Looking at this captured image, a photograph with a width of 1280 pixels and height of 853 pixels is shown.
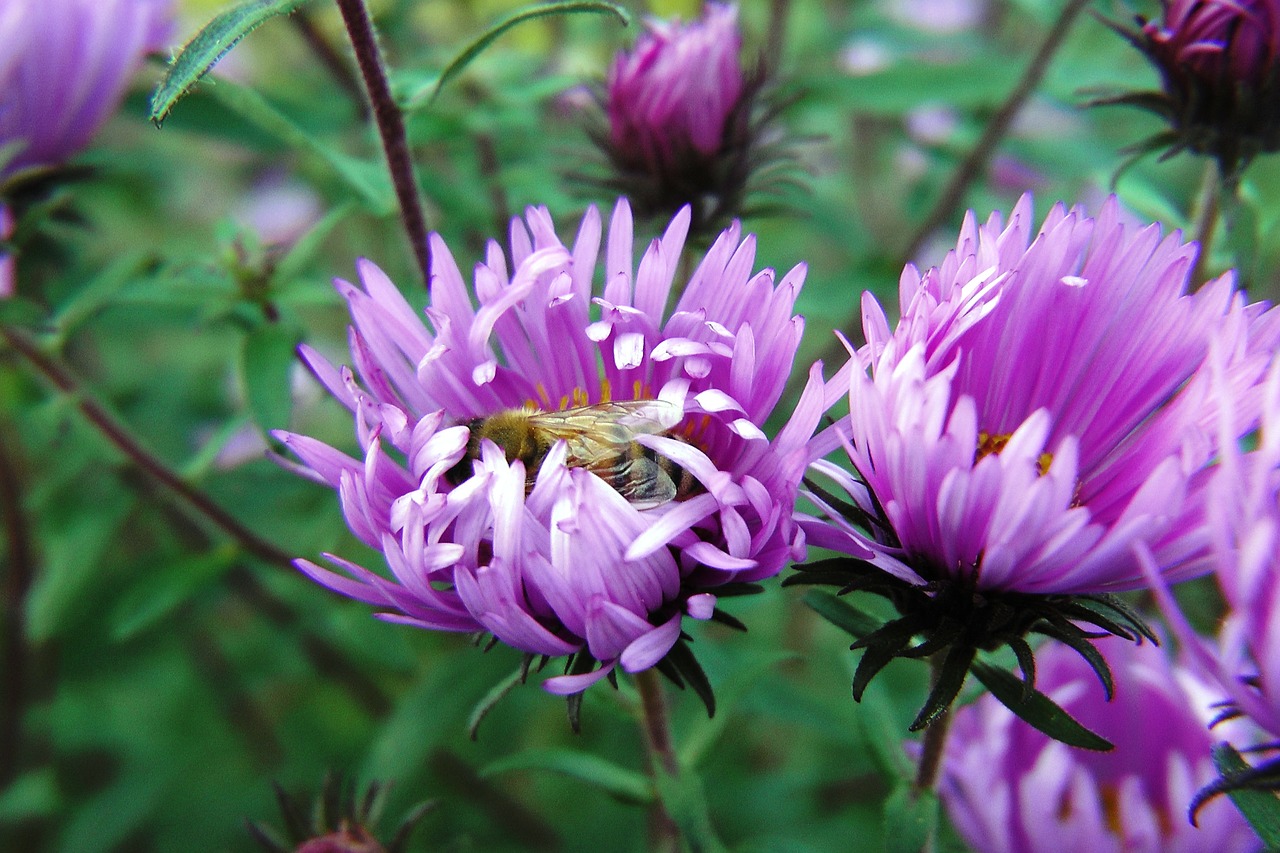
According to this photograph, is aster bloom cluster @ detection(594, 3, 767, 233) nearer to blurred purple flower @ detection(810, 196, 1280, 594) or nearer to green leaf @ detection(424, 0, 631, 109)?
green leaf @ detection(424, 0, 631, 109)

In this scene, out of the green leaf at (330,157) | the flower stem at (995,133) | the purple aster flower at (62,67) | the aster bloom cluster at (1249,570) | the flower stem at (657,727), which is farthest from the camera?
the flower stem at (995,133)

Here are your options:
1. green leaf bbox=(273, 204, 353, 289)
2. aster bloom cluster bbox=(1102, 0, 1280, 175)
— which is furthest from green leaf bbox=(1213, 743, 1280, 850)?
green leaf bbox=(273, 204, 353, 289)

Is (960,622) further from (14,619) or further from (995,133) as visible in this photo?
(14,619)

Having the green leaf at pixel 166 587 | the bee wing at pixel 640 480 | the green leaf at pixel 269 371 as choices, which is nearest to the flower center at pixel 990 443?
the bee wing at pixel 640 480

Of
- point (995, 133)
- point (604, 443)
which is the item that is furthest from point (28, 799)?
point (995, 133)

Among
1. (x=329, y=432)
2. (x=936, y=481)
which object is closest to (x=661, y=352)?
(x=936, y=481)

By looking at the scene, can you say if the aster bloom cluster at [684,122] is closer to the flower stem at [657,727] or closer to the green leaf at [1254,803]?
the flower stem at [657,727]
